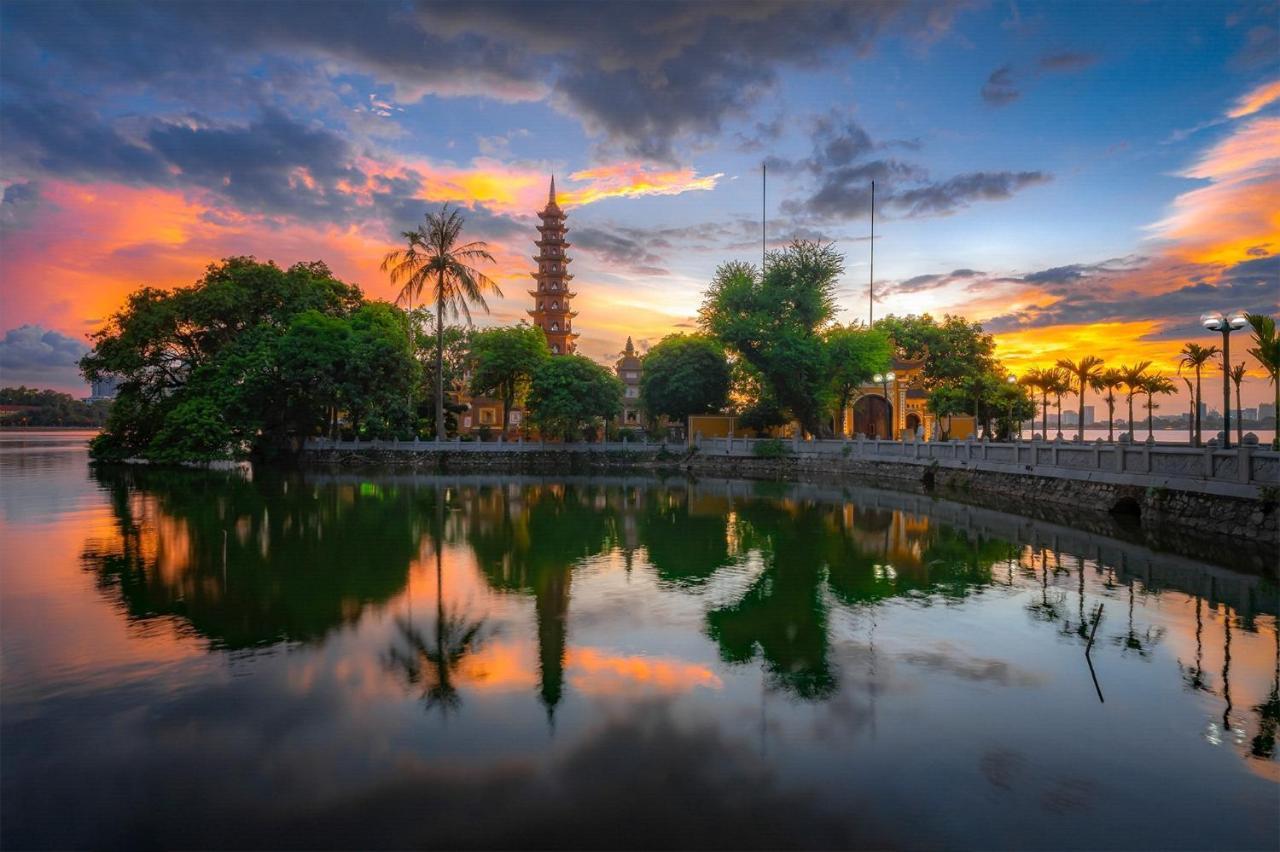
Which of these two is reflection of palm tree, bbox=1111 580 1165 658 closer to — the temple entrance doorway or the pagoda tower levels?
the temple entrance doorway

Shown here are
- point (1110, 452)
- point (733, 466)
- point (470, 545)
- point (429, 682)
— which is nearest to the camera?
point (429, 682)

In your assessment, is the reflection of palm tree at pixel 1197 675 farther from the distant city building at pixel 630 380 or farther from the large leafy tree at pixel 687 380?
the distant city building at pixel 630 380

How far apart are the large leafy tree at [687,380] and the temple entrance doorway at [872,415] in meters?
8.90

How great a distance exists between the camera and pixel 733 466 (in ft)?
141

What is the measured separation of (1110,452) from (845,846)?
785 inches

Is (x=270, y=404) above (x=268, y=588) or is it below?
above

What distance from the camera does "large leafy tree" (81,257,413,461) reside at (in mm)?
41156

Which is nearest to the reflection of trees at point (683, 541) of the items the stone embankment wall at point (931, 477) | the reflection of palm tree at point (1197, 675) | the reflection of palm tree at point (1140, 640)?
the reflection of palm tree at point (1140, 640)

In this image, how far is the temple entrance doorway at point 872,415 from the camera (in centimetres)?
4891

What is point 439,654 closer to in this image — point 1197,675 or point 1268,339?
point 1197,675

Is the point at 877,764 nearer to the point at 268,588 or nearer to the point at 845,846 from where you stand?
the point at 845,846

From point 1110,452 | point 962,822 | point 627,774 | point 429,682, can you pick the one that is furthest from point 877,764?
point 1110,452

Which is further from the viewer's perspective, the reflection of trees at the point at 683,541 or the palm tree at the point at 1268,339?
the palm tree at the point at 1268,339

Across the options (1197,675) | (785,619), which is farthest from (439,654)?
(1197,675)
